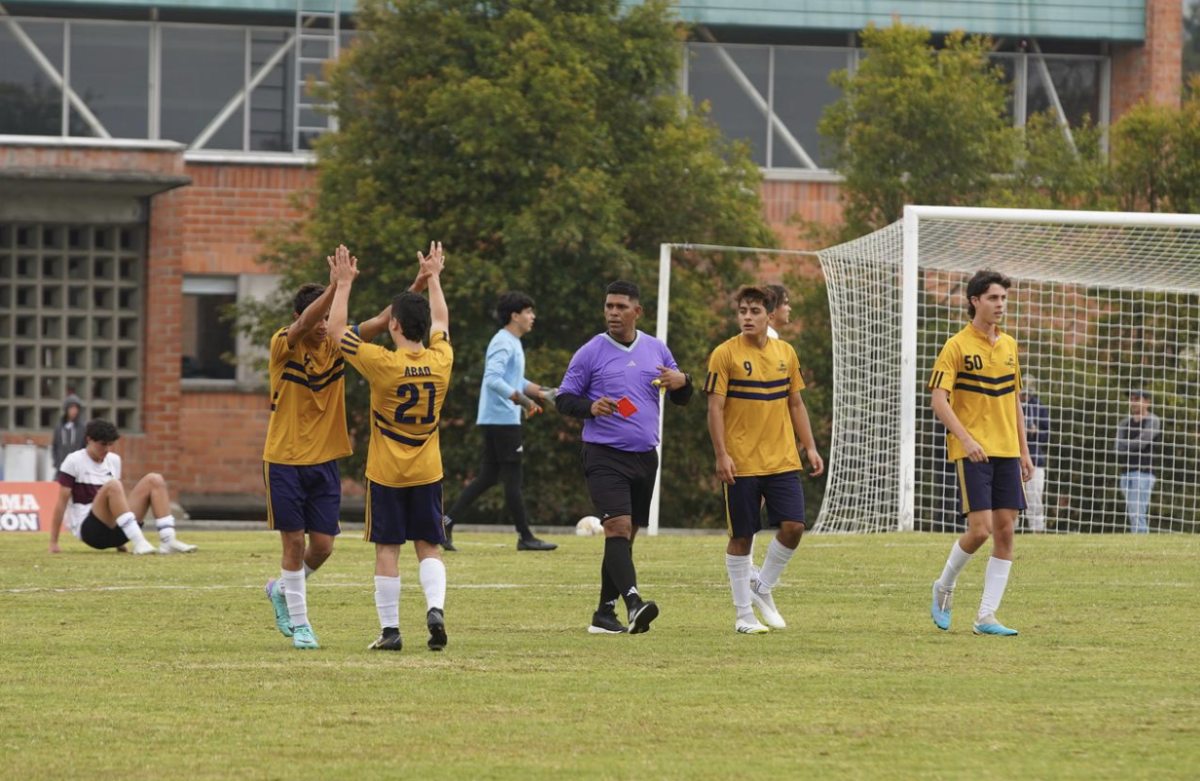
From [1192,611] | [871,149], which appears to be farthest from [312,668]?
[871,149]

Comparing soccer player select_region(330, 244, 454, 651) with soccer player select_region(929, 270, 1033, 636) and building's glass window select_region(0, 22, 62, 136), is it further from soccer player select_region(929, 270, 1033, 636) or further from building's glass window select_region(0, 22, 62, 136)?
building's glass window select_region(0, 22, 62, 136)

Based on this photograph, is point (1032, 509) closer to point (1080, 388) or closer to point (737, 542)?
point (1080, 388)

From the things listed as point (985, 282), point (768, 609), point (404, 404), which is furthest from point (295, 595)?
point (985, 282)

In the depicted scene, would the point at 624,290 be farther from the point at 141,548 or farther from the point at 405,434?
the point at 141,548

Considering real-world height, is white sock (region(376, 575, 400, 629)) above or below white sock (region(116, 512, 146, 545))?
above

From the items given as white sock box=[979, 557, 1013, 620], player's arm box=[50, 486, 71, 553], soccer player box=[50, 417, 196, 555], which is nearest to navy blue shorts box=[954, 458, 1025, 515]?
white sock box=[979, 557, 1013, 620]

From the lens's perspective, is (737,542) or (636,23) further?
(636,23)

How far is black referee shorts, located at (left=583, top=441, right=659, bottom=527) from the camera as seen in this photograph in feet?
33.1

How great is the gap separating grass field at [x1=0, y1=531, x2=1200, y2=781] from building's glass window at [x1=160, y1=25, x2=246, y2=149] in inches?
874

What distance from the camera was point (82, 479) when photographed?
1706 centimetres

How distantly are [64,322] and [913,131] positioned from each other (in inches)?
534

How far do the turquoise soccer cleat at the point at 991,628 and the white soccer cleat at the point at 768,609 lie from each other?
1.01 m

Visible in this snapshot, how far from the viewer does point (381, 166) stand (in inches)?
1067

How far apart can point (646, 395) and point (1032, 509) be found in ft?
39.3
